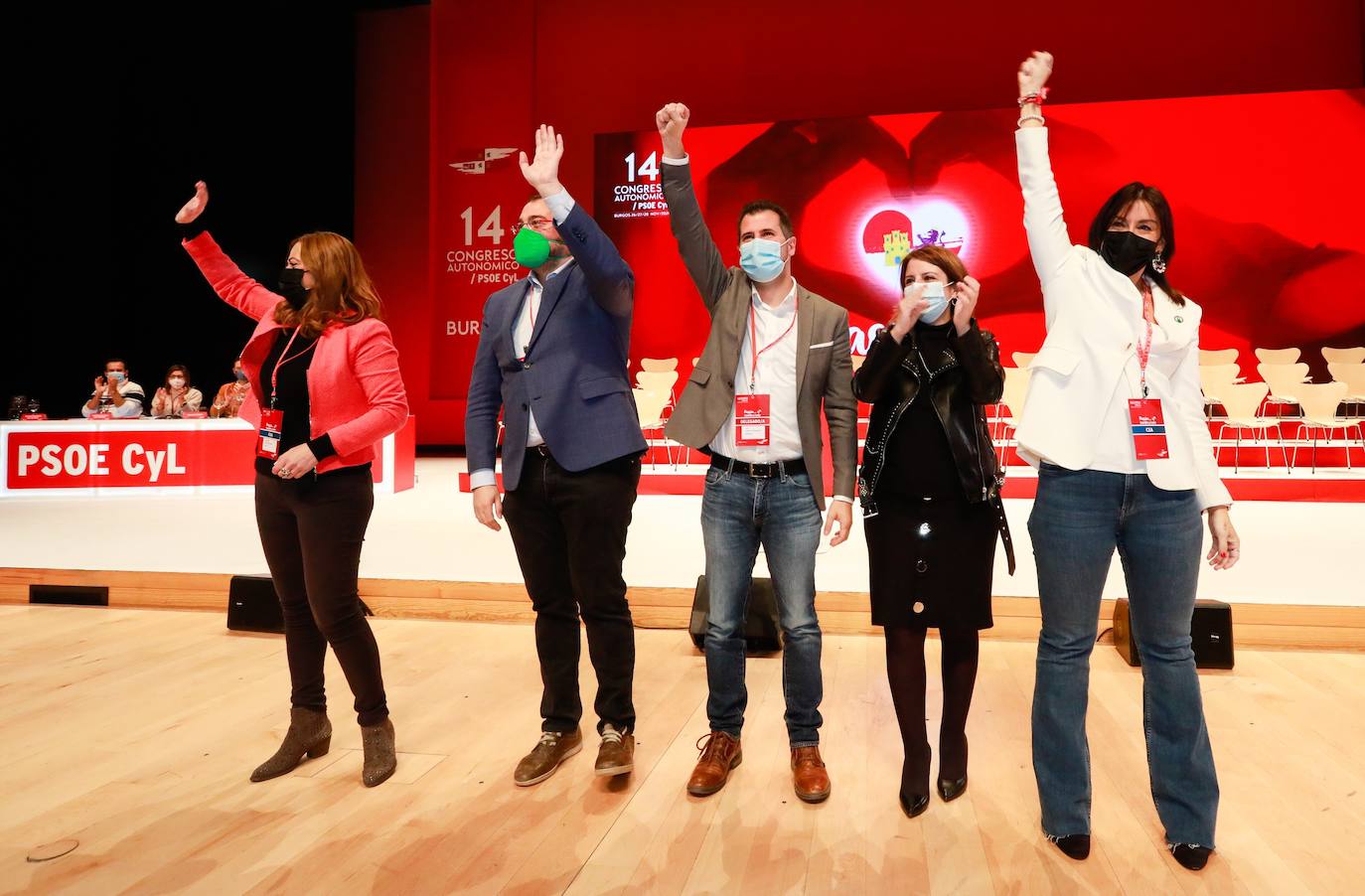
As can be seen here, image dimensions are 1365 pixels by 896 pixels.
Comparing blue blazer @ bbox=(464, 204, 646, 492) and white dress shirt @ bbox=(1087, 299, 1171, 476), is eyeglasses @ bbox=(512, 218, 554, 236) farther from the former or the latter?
white dress shirt @ bbox=(1087, 299, 1171, 476)

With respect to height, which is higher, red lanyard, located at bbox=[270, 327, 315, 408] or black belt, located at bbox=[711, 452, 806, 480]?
red lanyard, located at bbox=[270, 327, 315, 408]

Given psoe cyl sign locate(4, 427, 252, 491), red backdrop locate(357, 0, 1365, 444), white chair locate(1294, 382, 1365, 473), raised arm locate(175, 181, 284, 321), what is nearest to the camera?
raised arm locate(175, 181, 284, 321)

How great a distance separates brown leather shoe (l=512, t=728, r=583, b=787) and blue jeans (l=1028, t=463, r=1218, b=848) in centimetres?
118

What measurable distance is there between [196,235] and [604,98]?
9.59m

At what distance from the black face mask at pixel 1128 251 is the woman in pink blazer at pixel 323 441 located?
1653mm

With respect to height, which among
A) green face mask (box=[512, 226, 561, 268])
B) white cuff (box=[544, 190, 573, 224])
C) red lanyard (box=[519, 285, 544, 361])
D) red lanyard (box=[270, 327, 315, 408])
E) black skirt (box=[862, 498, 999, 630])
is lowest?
black skirt (box=[862, 498, 999, 630])

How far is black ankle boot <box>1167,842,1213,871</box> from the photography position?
1846 millimetres

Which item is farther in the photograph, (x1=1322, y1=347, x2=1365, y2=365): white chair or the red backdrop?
the red backdrop

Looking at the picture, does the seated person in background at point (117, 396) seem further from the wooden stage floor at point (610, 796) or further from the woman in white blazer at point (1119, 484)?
the woman in white blazer at point (1119, 484)

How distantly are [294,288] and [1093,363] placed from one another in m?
1.90

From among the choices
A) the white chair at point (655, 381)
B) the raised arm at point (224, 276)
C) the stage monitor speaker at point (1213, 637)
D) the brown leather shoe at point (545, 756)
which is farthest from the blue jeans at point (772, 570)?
the white chair at point (655, 381)

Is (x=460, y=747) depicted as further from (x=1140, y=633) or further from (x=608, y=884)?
(x=1140, y=633)

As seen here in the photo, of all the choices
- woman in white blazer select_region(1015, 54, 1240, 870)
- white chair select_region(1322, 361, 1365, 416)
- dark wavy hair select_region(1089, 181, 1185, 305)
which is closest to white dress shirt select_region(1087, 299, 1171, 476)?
woman in white blazer select_region(1015, 54, 1240, 870)

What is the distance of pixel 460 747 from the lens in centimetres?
252
